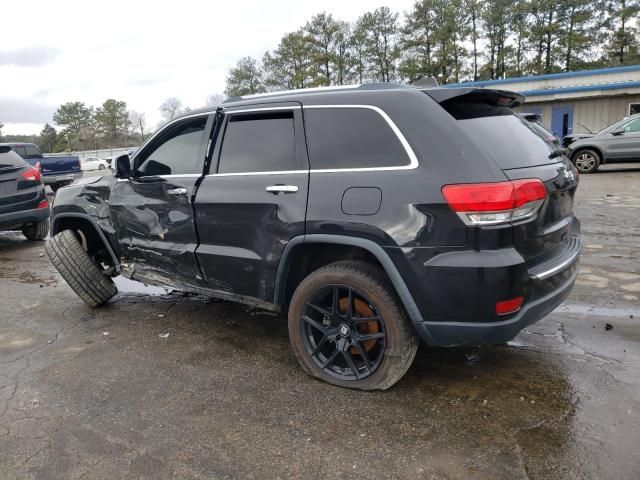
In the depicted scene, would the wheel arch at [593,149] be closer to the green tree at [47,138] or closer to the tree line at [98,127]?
the tree line at [98,127]

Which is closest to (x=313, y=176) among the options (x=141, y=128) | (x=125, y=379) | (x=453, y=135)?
(x=453, y=135)

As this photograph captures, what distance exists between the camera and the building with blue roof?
22125 millimetres

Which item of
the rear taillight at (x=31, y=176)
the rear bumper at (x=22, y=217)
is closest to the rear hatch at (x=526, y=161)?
the rear bumper at (x=22, y=217)

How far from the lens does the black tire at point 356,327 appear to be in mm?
2785

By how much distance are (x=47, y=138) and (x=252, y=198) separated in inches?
4194

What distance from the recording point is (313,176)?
2.97m

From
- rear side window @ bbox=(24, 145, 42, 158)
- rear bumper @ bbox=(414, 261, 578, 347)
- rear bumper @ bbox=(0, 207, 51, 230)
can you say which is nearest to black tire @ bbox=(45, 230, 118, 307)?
rear bumper @ bbox=(414, 261, 578, 347)

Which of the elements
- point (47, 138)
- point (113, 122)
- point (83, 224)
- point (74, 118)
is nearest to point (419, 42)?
point (83, 224)

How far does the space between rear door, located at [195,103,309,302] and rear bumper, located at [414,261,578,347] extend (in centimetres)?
99

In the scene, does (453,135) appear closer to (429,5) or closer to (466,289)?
(466,289)

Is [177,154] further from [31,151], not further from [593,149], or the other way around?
[31,151]

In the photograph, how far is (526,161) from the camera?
8.95 feet

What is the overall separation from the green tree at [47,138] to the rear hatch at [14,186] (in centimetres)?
9329

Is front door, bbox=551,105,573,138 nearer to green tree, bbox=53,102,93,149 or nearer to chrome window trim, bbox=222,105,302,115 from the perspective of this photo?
chrome window trim, bbox=222,105,302,115
